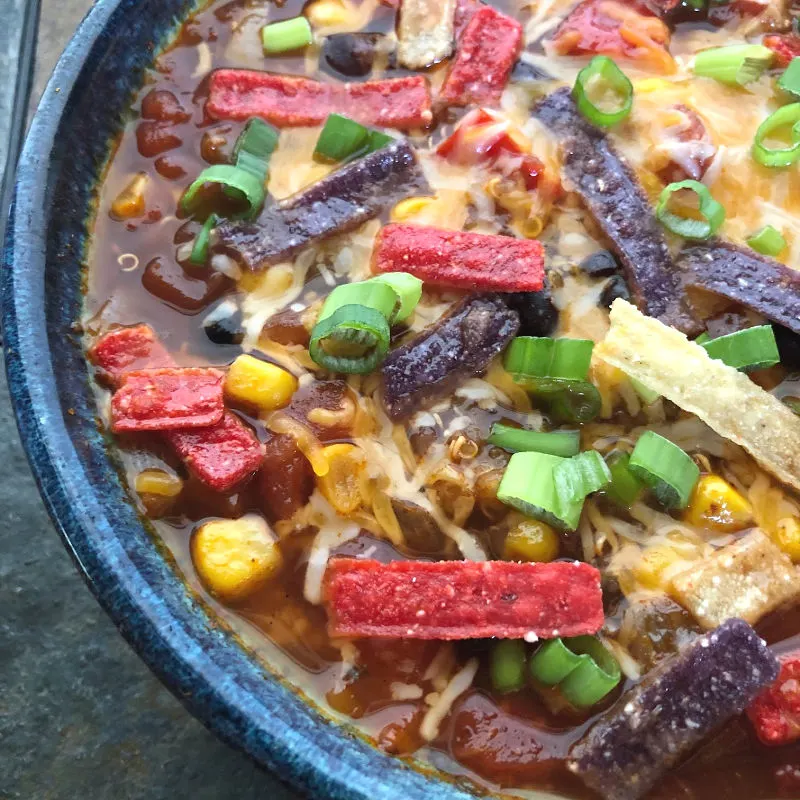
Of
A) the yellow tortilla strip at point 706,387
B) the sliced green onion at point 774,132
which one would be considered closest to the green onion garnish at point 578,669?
the yellow tortilla strip at point 706,387

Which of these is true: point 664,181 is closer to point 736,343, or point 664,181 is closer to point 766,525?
point 736,343

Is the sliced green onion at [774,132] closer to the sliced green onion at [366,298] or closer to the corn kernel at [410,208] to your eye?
the corn kernel at [410,208]

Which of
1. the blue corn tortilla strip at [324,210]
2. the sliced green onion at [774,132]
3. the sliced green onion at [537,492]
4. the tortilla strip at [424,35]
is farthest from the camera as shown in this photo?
the tortilla strip at [424,35]

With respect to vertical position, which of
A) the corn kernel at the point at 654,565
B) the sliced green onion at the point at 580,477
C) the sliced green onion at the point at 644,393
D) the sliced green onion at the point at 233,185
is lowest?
Answer: the corn kernel at the point at 654,565

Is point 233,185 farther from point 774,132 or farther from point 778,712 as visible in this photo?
point 778,712

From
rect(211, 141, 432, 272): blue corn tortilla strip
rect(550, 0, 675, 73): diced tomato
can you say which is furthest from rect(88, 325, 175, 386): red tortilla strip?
rect(550, 0, 675, 73): diced tomato

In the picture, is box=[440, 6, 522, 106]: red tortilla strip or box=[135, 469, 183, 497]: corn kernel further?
box=[440, 6, 522, 106]: red tortilla strip

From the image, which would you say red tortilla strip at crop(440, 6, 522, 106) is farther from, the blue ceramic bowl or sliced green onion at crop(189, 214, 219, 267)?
the blue ceramic bowl
